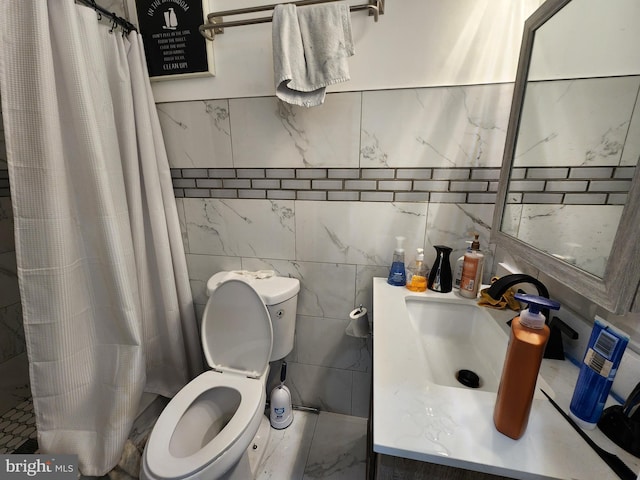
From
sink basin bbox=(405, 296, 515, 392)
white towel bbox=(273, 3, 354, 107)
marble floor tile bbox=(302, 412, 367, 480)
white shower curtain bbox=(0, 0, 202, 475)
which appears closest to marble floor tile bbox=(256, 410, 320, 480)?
marble floor tile bbox=(302, 412, 367, 480)

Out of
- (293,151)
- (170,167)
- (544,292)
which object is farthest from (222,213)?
(544,292)

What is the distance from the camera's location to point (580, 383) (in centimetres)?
48

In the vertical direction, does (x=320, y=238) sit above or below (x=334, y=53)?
below

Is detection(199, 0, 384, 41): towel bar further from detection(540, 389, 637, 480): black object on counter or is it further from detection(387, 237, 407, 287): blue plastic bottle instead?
detection(540, 389, 637, 480): black object on counter

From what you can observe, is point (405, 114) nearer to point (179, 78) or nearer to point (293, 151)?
point (293, 151)

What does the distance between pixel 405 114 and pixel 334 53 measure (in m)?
0.35

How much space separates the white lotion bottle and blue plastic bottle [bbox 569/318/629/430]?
47 cm

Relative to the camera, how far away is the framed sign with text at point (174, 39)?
107cm

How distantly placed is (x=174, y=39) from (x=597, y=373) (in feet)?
5.64

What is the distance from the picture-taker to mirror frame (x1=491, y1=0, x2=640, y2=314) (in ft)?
1.46

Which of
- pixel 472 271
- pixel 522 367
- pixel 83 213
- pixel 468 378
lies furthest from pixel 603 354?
pixel 83 213

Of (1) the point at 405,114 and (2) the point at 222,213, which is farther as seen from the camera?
(2) the point at 222,213

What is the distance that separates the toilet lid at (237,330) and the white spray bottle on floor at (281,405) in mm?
260

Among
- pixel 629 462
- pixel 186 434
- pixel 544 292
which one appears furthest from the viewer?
pixel 186 434
